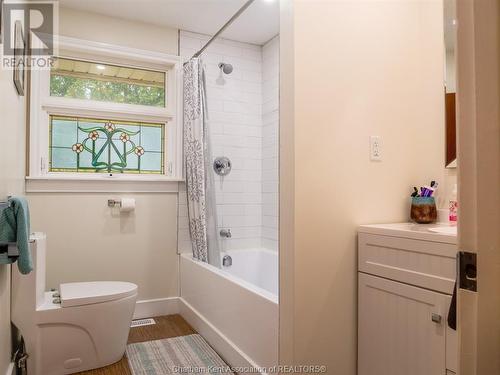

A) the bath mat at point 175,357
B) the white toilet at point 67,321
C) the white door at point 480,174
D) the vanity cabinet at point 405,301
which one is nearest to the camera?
the white door at point 480,174

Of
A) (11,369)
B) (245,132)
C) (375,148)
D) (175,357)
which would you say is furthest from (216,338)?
(245,132)

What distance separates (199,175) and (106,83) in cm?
114

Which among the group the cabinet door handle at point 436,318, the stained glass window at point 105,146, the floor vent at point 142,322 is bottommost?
the floor vent at point 142,322

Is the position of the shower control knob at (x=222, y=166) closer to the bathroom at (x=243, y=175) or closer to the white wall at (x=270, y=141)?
the bathroom at (x=243, y=175)

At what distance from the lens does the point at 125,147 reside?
2.99 metres

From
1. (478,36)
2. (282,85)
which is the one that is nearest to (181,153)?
(282,85)

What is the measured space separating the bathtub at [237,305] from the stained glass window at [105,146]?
91 cm

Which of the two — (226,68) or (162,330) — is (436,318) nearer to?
(162,330)

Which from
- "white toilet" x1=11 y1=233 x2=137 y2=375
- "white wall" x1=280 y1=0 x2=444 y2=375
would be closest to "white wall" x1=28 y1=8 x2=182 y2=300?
"white toilet" x1=11 y1=233 x2=137 y2=375

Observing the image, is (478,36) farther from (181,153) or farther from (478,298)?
(181,153)

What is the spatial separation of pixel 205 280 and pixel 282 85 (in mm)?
1553

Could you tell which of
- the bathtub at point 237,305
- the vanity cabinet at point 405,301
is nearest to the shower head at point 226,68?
the bathtub at point 237,305

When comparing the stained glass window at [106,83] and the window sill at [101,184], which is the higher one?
the stained glass window at [106,83]

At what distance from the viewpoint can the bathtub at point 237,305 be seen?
1.80m
